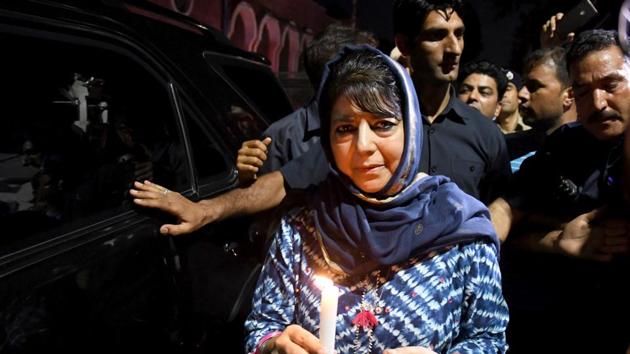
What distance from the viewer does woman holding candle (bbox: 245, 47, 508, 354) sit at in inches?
59.4

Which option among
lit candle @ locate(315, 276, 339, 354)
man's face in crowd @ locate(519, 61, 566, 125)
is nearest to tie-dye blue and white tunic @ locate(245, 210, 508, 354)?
lit candle @ locate(315, 276, 339, 354)

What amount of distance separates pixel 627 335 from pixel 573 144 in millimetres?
677

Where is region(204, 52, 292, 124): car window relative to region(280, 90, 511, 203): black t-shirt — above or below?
above

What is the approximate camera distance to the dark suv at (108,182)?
4.82 feet

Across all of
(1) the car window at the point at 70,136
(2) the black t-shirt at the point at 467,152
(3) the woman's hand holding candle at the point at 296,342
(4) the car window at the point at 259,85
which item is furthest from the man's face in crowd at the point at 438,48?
(3) the woman's hand holding candle at the point at 296,342

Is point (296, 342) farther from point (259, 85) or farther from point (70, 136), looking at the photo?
point (259, 85)

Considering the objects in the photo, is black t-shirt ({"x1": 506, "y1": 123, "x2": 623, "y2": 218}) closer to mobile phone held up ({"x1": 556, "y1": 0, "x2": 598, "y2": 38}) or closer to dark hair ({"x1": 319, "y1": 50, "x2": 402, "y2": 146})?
dark hair ({"x1": 319, "y1": 50, "x2": 402, "y2": 146})

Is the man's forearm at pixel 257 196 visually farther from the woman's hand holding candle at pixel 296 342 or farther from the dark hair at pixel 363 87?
the woman's hand holding candle at pixel 296 342

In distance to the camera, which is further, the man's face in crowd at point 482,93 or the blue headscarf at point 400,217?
the man's face in crowd at point 482,93

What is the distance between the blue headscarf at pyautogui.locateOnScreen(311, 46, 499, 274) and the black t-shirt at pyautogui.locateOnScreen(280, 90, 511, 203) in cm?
88

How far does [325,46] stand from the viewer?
302cm

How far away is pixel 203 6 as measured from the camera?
29.8 feet

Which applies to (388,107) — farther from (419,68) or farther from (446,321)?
(419,68)

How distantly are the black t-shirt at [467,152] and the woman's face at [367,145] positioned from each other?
3.19 feet
